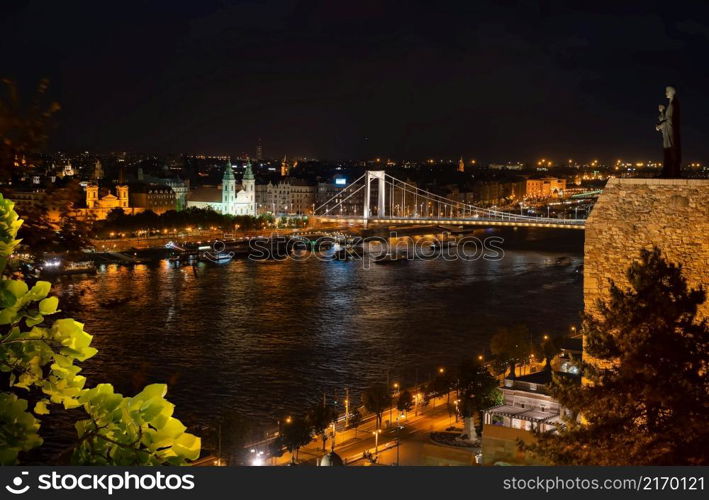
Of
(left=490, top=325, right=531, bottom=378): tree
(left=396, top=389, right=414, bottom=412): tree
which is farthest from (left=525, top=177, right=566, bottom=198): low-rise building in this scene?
(left=396, top=389, right=414, bottom=412): tree

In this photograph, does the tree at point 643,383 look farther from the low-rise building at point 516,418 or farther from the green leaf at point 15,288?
the low-rise building at point 516,418

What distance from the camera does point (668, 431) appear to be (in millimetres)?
1494

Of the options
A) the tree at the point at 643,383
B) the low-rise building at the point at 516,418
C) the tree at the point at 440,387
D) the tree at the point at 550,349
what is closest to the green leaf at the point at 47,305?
the tree at the point at 643,383

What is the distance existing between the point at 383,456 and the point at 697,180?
2951mm

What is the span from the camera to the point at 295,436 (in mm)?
4621

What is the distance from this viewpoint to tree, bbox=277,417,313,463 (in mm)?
4577

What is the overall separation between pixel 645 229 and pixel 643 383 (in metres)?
0.38

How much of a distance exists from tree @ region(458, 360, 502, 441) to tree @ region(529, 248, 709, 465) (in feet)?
9.94

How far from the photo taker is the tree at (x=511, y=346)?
20.9ft

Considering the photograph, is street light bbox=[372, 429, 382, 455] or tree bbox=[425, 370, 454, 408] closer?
street light bbox=[372, 429, 382, 455]

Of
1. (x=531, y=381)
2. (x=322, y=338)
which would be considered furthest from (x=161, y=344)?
(x=531, y=381)

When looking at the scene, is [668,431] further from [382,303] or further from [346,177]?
[346,177]

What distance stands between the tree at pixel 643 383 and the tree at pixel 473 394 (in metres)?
3.03

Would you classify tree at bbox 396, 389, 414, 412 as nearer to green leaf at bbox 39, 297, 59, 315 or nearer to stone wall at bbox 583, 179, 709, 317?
stone wall at bbox 583, 179, 709, 317
